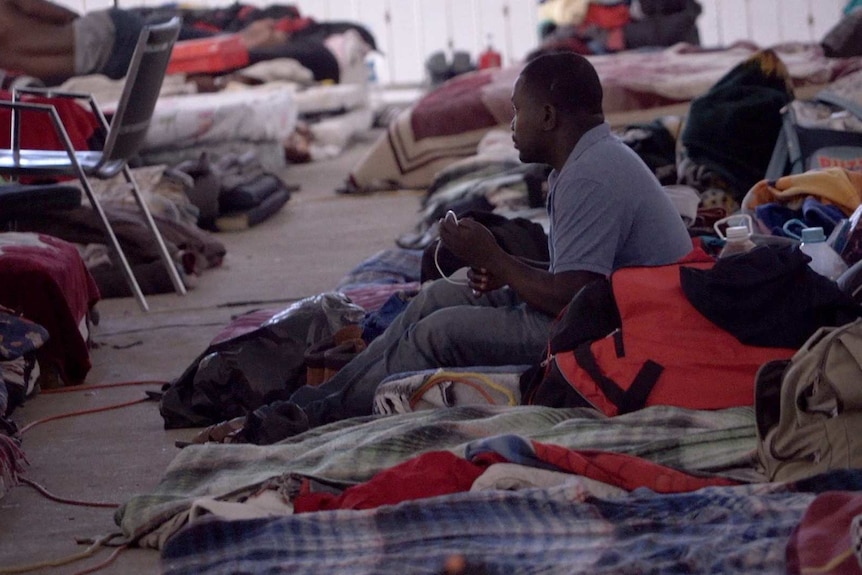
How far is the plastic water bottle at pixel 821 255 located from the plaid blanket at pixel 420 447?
83 cm

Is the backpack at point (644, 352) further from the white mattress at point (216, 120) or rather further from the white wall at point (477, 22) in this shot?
the white wall at point (477, 22)

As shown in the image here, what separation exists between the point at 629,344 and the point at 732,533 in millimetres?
672

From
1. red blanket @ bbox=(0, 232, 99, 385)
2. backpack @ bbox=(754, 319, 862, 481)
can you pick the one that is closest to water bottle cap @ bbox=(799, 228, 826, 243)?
backpack @ bbox=(754, 319, 862, 481)

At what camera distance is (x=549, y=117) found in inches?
124

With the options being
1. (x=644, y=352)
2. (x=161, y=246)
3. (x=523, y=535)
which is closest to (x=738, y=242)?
(x=644, y=352)

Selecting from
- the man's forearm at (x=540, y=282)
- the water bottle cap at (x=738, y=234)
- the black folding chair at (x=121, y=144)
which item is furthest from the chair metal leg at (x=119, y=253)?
the water bottle cap at (x=738, y=234)

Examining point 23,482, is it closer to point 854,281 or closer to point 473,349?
point 473,349

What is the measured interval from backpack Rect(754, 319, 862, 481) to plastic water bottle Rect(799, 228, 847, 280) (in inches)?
35.0

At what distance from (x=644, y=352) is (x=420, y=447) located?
1.66ft

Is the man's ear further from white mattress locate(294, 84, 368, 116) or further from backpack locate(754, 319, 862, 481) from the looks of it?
white mattress locate(294, 84, 368, 116)

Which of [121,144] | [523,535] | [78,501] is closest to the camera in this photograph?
[523,535]

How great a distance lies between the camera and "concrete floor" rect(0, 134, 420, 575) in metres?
2.82

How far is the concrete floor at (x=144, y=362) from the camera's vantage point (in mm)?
2818

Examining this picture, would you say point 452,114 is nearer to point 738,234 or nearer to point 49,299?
point 49,299
